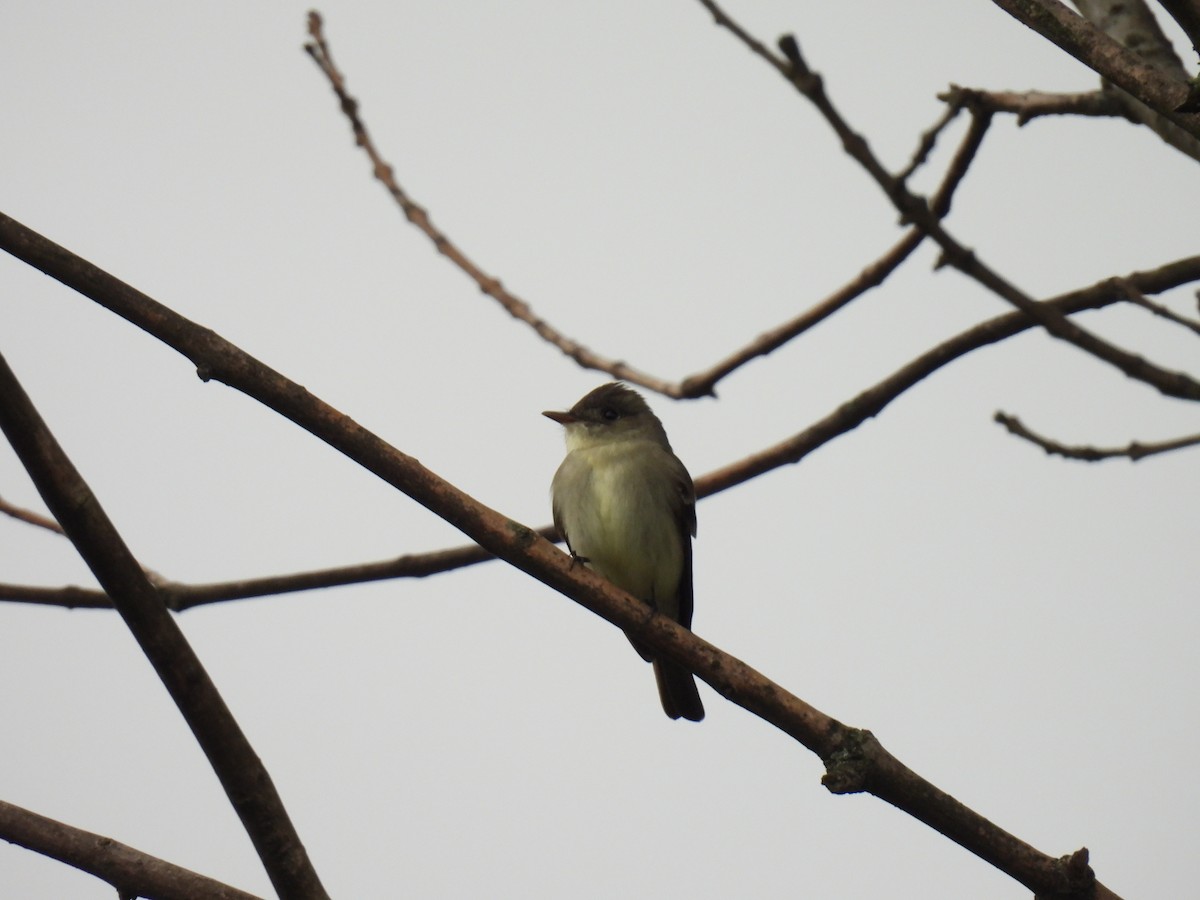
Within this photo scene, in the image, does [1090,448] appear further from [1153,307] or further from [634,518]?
[634,518]

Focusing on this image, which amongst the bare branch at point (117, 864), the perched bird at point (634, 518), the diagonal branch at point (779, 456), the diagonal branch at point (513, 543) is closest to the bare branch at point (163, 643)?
the diagonal branch at point (513, 543)

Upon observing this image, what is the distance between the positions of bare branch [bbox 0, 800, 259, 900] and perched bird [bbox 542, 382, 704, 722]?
3735 mm

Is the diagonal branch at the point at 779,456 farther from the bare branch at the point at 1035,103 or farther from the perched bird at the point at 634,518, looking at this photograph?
the perched bird at the point at 634,518

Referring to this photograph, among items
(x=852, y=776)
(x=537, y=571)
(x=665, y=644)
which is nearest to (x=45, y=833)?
(x=537, y=571)

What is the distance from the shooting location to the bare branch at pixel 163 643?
2994 millimetres

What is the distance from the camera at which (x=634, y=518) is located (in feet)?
21.6

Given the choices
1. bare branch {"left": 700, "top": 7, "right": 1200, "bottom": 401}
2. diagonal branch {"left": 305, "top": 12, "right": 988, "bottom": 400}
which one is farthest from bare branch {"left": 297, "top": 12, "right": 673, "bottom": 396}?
bare branch {"left": 700, "top": 7, "right": 1200, "bottom": 401}

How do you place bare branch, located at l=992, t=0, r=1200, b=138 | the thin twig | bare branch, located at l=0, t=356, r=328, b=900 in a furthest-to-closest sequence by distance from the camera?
the thin twig < bare branch, located at l=0, t=356, r=328, b=900 < bare branch, located at l=992, t=0, r=1200, b=138

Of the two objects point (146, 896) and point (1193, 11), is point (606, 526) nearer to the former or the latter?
point (146, 896)

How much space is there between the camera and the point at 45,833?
9.08ft

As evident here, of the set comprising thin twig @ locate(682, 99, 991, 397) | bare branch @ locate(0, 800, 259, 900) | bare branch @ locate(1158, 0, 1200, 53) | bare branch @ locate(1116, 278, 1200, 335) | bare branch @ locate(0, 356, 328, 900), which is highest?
thin twig @ locate(682, 99, 991, 397)

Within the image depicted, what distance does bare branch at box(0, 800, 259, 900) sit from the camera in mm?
2764

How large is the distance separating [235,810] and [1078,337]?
2.78 m

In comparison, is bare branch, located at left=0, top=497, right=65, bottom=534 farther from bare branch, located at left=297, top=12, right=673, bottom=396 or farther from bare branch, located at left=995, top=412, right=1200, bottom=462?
bare branch, located at left=995, top=412, right=1200, bottom=462
